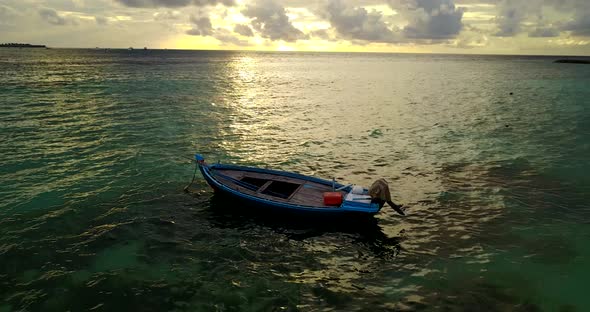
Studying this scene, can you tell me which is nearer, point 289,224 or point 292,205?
point 292,205

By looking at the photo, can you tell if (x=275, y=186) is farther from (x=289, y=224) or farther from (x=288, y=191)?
(x=289, y=224)

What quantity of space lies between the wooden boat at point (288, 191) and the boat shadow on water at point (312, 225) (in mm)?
503

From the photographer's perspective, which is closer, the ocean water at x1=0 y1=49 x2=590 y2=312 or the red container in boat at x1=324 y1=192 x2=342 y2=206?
the ocean water at x1=0 y1=49 x2=590 y2=312

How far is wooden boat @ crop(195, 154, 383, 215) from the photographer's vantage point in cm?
1923

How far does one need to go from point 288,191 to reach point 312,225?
3.31 metres

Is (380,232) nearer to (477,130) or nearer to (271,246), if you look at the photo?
(271,246)

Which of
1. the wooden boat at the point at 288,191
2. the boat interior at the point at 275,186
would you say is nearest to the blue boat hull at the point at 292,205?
the wooden boat at the point at 288,191

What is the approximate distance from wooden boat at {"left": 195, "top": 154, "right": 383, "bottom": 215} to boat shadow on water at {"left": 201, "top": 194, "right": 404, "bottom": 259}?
50 cm

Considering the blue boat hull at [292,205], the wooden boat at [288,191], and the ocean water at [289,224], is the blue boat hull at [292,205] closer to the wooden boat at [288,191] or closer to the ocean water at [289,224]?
the wooden boat at [288,191]

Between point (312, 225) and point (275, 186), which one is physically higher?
point (275, 186)

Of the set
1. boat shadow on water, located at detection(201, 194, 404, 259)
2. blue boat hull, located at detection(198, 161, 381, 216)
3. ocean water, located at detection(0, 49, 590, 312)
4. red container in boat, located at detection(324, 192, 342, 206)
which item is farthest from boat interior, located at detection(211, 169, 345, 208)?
ocean water, located at detection(0, 49, 590, 312)

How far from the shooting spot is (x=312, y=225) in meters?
19.8

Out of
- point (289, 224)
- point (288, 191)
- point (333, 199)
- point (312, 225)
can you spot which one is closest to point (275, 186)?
point (288, 191)

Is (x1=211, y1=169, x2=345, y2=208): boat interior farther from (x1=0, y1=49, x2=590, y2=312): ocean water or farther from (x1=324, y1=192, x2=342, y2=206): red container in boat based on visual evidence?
(x1=0, y1=49, x2=590, y2=312): ocean water
